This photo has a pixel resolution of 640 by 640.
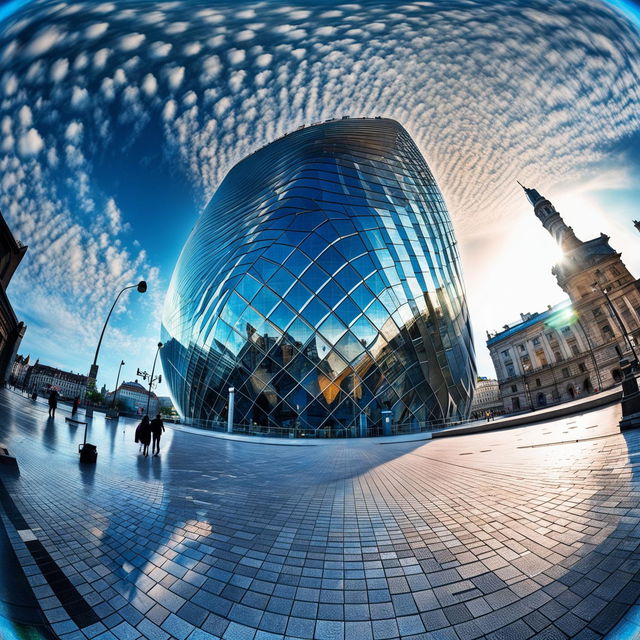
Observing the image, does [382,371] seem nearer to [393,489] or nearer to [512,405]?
[393,489]

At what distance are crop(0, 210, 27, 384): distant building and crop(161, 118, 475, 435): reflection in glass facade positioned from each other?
13484 mm

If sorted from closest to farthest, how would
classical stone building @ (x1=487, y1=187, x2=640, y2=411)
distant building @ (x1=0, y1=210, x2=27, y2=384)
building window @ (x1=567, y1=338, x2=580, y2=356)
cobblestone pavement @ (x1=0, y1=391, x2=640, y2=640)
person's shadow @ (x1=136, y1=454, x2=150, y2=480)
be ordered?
cobblestone pavement @ (x1=0, y1=391, x2=640, y2=640) < person's shadow @ (x1=136, y1=454, x2=150, y2=480) < distant building @ (x1=0, y1=210, x2=27, y2=384) < classical stone building @ (x1=487, y1=187, x2=640, y2=411) < building window @ (x1=567, y1=338, x2=580, y2=356)

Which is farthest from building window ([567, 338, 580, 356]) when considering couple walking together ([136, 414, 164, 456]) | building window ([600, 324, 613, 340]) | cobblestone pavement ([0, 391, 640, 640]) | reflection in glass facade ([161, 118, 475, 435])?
couple walking together ([136, 414, 164, 456])

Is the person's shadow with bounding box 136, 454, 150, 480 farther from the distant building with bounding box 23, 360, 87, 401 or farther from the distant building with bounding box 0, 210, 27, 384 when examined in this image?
the distant building with bounding box 23, 360, 87, 401

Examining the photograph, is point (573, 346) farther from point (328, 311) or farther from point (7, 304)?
point (7, 304)

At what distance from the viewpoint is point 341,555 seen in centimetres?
298

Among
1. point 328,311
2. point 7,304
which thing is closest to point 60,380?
point 7,304

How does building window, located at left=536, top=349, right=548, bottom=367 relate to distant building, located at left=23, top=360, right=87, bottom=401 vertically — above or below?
Answer: above

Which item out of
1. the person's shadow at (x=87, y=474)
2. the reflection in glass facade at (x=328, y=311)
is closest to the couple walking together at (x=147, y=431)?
the person's shadow at (x=87, y=474)

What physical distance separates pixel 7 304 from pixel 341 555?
37.4m

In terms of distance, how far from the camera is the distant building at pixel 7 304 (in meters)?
17.4

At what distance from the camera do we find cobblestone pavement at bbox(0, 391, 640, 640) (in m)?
1.89

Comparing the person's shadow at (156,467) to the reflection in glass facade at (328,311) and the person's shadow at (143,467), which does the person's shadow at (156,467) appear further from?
the reflection in glass facade at (328,311)

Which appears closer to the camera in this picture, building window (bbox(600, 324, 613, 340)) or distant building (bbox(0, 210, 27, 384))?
distant building (bbox(0, 210, 27, 384))
